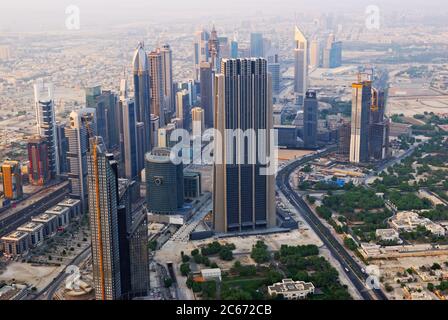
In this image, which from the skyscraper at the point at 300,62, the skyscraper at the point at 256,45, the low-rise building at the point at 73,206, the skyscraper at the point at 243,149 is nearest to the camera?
the skyscraper at the point at 243,149

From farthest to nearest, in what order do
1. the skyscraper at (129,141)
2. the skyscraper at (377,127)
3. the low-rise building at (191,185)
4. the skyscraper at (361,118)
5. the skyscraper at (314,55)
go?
the skyscraper at (314,55) < the skyscraper at (377,127) < the skyscraper at (361,118) < the skyscraper at (129,141) < the low-rise building at (191,185)

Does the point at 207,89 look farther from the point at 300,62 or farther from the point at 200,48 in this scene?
the point at 300,62

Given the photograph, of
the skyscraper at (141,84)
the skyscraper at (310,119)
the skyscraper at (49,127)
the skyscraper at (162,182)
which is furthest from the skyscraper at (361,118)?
the skyscraper at (49,127)

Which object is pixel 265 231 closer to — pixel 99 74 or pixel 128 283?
pixel 128 283

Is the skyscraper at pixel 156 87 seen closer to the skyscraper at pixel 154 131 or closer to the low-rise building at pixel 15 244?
the skyscraper at pixel 154 131

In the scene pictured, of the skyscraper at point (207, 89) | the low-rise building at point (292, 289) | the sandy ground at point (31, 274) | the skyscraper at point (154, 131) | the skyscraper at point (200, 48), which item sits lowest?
the sandy ground at point (31, 274)

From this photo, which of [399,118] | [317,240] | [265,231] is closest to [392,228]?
[317,240]
